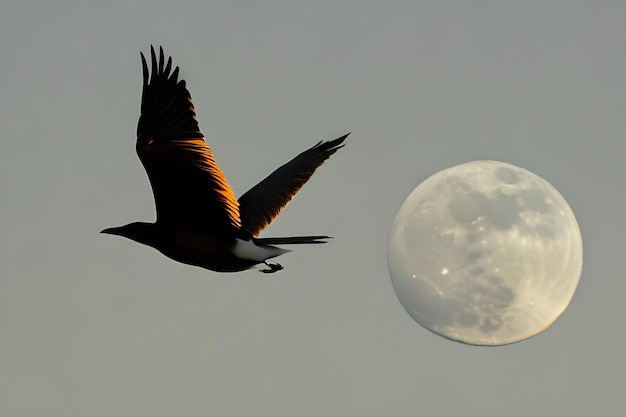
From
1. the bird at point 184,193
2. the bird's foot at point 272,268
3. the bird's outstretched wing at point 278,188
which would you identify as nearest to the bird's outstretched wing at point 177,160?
the bird at point 184,193

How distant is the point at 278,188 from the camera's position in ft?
86.4

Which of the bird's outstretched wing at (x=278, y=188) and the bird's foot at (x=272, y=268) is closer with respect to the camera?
the bird's foot at (x=272, y=268)

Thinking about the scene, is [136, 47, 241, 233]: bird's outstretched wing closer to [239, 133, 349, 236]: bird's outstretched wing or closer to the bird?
the bird

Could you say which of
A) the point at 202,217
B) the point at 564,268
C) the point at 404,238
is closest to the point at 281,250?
the point at 202,217

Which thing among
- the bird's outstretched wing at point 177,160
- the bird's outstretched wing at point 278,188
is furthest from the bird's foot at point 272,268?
the bird's outstretched wing at point 278,188

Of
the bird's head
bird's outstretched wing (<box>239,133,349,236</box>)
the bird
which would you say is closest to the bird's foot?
the bird

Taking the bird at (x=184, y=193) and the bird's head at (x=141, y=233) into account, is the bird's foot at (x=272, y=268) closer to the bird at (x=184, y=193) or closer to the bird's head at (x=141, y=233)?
the bird at (x=184, y=193)

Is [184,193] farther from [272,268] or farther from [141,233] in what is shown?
[272,268]

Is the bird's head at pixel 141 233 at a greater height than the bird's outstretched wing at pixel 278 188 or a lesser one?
lesser

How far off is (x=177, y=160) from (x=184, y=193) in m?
0.57

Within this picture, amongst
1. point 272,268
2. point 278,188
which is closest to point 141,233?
point 272,268

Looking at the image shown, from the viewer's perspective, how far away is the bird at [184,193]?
73.2 feet

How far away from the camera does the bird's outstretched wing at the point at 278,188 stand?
25.8 m

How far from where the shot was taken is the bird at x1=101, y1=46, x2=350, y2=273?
22297mm
